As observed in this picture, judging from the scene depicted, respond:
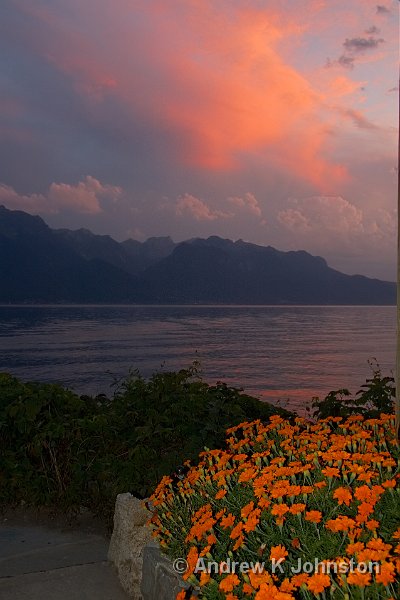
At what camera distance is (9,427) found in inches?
254

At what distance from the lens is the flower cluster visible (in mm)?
2533

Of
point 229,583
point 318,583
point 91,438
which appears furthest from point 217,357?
point 318,583

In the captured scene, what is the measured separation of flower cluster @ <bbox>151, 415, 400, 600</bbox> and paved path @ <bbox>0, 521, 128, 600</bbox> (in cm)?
85

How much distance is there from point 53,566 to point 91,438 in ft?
4.56

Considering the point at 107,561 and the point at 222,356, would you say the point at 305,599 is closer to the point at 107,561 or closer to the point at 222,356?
the point at 107,561

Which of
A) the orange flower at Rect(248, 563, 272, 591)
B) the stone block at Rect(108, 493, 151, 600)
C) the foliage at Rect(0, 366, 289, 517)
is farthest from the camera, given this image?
the foliage at Rect(0, 366, 289, 517)

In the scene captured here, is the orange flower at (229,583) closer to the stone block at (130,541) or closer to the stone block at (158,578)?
the stone block at (158,578)

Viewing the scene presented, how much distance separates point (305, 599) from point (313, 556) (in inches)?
11.9

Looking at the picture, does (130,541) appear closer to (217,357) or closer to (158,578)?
(158,578)

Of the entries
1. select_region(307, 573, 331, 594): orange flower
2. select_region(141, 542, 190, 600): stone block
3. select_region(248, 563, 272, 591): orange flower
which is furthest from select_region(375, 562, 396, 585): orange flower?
select_region(141, 542, 190, 600): stone block

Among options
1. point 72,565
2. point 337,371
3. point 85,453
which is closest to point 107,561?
point 72,565

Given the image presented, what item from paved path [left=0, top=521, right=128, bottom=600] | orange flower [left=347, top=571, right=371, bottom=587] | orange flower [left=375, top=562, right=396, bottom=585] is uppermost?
orange flower [left=375, top=562, right=396, bottom=585]

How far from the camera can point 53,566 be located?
16.9 feet

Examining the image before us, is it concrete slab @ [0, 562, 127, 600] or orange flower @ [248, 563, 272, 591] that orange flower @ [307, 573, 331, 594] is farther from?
concrete slab @ [0, 562, 127, 600]
